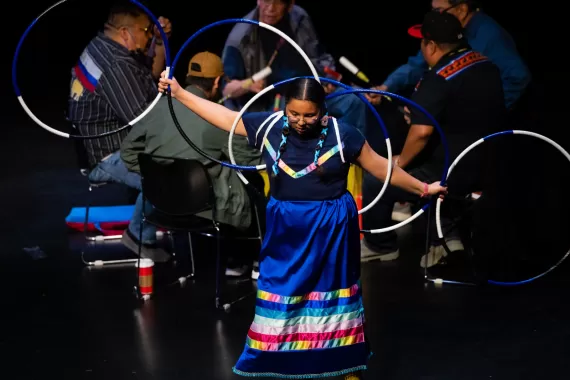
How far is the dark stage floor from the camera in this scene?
191 inches

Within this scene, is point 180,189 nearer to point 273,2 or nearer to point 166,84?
point 166,84

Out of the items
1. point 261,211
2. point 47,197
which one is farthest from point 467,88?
point 47,197

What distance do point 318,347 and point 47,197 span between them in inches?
159

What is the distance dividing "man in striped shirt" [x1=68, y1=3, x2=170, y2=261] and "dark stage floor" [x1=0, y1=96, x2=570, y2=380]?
541 millimetres

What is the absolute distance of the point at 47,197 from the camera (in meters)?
7.78

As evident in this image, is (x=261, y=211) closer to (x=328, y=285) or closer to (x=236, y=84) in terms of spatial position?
(x=236, y=84)

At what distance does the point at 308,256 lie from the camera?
165 inches

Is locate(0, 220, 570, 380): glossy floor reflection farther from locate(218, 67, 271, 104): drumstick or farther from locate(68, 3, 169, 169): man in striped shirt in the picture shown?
locate(218, 67, 271, 104): drumstick

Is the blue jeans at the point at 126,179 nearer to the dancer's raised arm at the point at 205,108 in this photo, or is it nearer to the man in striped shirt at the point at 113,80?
the man in striped shirt at the point at 113,80

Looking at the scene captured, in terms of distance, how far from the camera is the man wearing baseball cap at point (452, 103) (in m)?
5.85

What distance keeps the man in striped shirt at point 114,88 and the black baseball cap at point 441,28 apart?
1.70m

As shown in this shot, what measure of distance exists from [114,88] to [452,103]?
1.98 m

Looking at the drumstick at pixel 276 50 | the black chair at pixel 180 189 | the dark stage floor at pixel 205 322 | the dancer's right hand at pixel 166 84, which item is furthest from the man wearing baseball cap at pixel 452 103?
the dancer's right hand at pixel 166 84

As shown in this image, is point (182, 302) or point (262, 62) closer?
point (182, 302)
